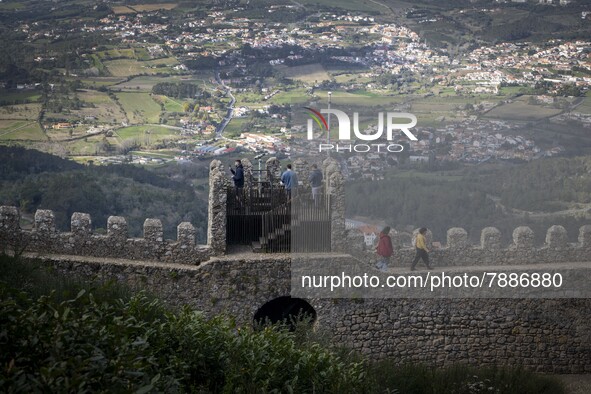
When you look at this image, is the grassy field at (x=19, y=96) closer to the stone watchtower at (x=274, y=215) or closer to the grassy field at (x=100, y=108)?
the grassy field at (x=100, y=108)

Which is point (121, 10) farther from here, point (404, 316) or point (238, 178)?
point (404, 316)

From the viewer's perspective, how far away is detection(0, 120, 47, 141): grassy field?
154 ft

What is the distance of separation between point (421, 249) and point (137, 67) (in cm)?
2735

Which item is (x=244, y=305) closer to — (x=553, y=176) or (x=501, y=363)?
(x=501, y=363)

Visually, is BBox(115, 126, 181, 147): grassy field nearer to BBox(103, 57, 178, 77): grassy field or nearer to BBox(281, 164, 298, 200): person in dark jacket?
BBox(103, 57, 178, 77): grassy field

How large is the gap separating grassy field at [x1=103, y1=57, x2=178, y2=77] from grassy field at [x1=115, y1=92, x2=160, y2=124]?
244cm

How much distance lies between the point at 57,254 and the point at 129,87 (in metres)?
24.4

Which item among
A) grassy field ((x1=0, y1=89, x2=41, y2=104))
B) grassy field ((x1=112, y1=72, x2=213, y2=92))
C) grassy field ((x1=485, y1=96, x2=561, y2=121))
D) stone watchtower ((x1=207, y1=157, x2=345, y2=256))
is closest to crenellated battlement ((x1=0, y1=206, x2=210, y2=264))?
stone watchtower ((x1=207, y1=157, x2=345, y2=256))

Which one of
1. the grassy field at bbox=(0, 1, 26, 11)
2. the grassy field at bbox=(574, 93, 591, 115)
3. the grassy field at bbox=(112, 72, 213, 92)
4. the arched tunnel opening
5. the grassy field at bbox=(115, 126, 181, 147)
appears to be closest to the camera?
the arched tunnel opening

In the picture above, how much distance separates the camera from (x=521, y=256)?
27.2 m

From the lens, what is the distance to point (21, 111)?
163 feet

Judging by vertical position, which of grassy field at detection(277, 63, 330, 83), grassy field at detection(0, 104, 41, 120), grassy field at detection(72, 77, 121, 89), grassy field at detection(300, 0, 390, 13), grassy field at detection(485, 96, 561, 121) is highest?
grassy field at detection(300, 0, 390, 13)

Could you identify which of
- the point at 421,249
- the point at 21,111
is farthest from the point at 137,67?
the point at 421,249

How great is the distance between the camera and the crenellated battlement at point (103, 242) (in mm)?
26078
